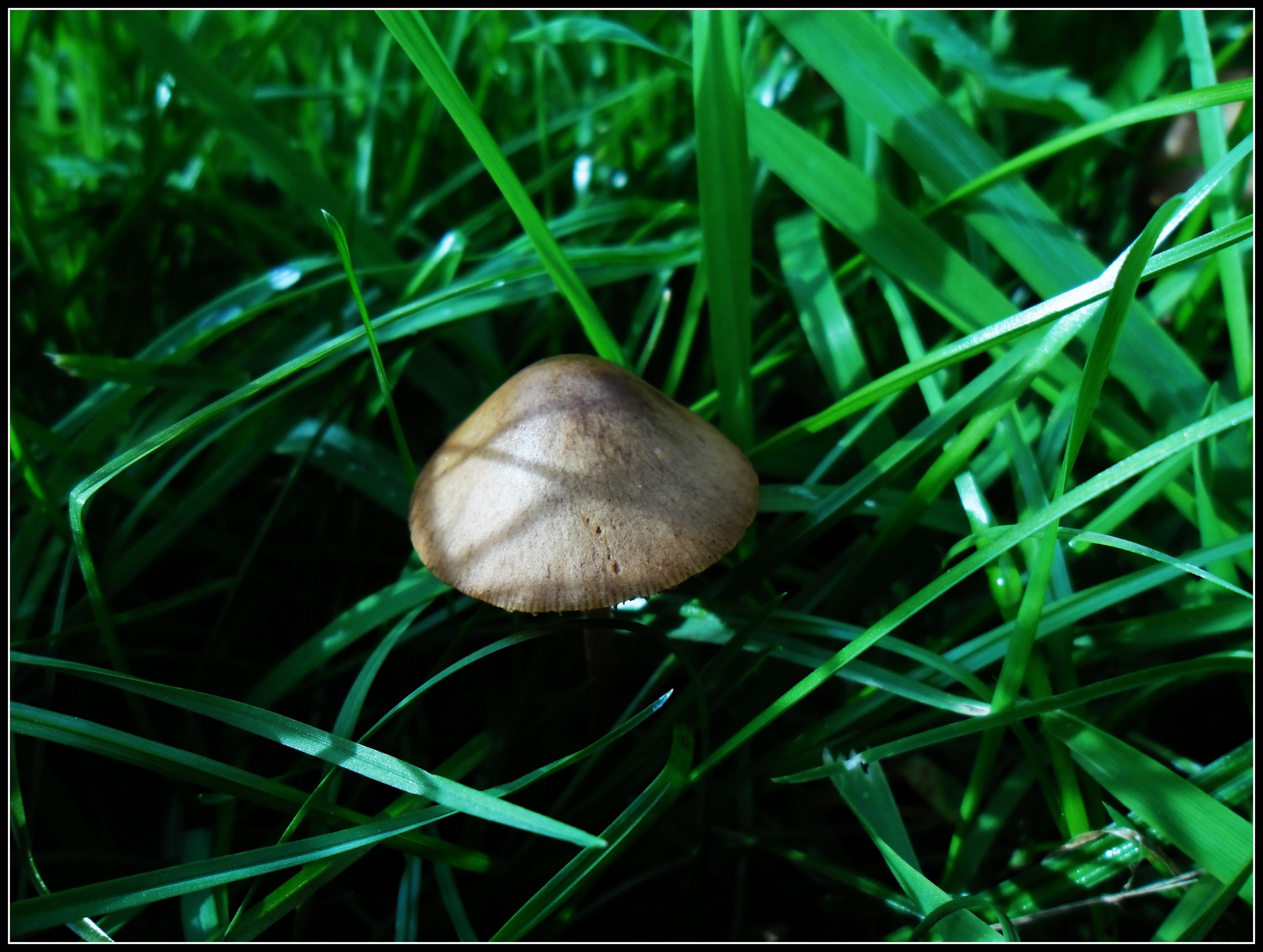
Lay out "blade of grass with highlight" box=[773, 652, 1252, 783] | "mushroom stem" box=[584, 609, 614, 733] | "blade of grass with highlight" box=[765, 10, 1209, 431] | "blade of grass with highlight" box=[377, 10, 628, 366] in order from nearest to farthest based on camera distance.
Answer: "blade of grass with highlight" box=[773, 652, 1252, 783]
"blade of grass with highlight" box=[377, 10, 628, 366]
"mushroom stem" box=[584, 609, 614, 733]
"blade of grass with highlight" box=[765, 10, 1209, 431]

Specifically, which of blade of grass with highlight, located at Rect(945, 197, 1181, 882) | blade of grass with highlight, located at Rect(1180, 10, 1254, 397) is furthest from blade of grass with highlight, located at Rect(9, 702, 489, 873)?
blade of grass with highlight, located at Rect(1180, 10, 1254, 397)

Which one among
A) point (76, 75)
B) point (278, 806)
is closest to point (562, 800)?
point (278, 806)

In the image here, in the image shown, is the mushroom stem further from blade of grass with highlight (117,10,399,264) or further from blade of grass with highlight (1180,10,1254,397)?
blade of grass with highlight (1180,10,1254,397)

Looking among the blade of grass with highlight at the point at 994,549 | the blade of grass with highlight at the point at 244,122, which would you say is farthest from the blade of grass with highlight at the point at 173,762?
the blade of grass with highlight at the point at 244,122

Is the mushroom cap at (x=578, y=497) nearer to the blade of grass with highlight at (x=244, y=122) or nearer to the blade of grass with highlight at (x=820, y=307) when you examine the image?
the blade of grass with highlight at (x=820, y=307)

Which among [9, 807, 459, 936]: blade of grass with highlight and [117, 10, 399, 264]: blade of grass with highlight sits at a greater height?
[117, 10, 399, 264]: blade of grass with highlight

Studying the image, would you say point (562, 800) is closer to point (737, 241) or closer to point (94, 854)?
point (94, 854)

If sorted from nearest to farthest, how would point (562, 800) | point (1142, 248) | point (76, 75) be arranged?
point (1142, 248)
point (562, 800)
point (76, 75)

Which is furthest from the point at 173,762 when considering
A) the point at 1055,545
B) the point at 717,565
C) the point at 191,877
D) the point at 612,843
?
the point at 1055,545
